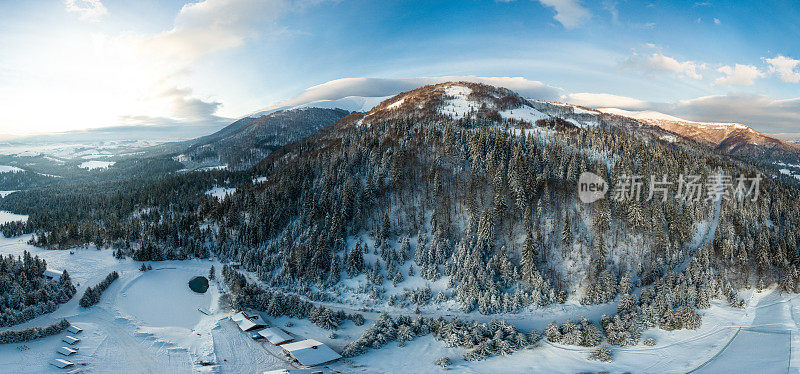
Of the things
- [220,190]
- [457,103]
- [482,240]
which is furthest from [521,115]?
[220,190]

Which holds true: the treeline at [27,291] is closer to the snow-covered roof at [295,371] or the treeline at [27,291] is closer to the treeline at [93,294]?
the treeline at [93,294]

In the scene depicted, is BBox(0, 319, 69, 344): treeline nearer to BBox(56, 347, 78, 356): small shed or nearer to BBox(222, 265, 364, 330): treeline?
BBox(56, 347, 78, 356): small shed

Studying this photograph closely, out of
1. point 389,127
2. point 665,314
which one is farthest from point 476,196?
point 389,127

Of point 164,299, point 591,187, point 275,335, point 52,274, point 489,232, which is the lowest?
point 164,299

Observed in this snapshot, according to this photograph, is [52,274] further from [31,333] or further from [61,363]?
[61,363]

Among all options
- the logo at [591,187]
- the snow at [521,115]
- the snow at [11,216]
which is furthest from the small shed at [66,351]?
the snow at [11,216]
